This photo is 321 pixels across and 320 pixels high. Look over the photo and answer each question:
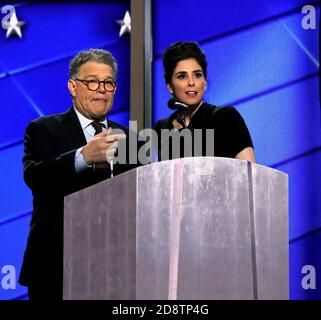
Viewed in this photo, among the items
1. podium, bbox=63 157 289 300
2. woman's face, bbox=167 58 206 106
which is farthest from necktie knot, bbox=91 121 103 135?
podium, bbox=63 157 289 300

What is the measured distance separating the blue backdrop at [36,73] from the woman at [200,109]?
0.57 meters

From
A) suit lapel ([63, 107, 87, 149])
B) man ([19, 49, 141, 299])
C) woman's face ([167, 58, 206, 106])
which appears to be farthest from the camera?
woman's face ([167, 58, 206, 106])

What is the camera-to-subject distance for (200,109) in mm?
3289

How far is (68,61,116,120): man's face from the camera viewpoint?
10.3ft

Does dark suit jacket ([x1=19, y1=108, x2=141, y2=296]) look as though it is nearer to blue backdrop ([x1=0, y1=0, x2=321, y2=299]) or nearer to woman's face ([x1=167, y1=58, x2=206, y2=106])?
woman's face ([x1=167, y1=58, x2=206, y2=106])

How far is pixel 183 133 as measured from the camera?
2.75 meters

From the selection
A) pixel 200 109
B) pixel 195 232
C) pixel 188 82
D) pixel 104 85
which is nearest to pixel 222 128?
pixel 200 109

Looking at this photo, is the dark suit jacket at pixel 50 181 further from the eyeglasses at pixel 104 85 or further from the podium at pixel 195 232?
the podium at pixel 195 232

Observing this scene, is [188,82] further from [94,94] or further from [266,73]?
[266,73]

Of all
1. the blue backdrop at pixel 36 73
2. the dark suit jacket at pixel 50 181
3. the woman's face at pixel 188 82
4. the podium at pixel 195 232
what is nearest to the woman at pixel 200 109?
the woman's face at pixel 188 82

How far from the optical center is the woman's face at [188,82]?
329cm

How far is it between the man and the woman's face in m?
0.28

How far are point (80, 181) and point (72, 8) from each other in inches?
55.6
